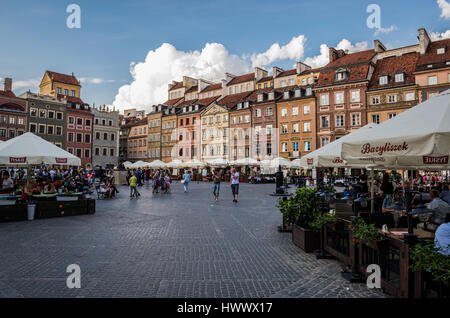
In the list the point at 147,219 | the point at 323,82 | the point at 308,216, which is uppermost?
the point at 323,82

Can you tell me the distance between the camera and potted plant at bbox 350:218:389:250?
483 centimetres

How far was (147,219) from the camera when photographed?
40.1 ft

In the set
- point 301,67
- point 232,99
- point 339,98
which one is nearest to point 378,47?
point 339,98

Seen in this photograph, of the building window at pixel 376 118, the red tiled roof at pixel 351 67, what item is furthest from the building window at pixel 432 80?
the red tiled roof at pixel 351 67

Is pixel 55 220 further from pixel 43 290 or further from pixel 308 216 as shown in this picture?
pixel 308 216

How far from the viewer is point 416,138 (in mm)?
4516

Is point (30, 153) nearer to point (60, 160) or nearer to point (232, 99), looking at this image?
point (60, 160)

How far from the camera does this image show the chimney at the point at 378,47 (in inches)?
1934

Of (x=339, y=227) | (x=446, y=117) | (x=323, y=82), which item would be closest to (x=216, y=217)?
(x=339, y=227)

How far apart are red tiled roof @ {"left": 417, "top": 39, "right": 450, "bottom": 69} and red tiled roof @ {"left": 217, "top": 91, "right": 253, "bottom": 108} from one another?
2818 cm

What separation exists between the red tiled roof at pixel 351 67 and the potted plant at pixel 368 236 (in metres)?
43.1

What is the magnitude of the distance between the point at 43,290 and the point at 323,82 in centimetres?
4764

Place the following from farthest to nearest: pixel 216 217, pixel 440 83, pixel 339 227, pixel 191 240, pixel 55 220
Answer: pixel 440 83
pixel 216 217
pixel 55 220
pixel 191 240
pixel 339 227

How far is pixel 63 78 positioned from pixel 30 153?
65.7 metres
